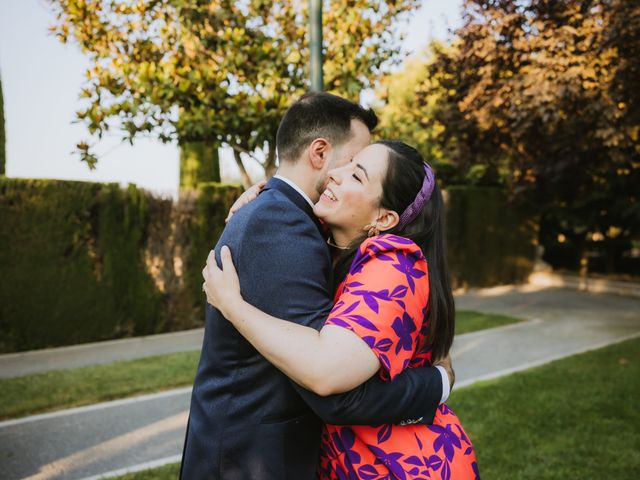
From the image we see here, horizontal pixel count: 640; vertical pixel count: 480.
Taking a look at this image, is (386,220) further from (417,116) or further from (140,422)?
(417,116)

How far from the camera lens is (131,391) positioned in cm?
666

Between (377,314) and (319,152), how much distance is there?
0.85m

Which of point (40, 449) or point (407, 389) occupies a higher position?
point (407, 389)

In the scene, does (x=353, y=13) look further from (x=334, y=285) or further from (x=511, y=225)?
(x=511, y=225)

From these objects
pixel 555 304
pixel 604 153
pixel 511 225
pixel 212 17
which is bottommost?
pixel 555 304

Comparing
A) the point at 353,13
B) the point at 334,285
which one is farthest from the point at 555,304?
the point at 334,285

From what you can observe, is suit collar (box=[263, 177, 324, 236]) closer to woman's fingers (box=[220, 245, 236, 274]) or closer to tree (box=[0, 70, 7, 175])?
woman's fingers (box=[220, 245, 236, 274])

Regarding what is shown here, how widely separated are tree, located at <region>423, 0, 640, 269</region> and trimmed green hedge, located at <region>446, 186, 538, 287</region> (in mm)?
2375

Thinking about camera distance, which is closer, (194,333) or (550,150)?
(194,333)

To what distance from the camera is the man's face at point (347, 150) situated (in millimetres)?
2240

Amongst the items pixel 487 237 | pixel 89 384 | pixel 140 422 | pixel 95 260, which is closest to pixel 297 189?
pixel 140 422

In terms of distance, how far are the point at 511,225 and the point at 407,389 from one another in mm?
17073

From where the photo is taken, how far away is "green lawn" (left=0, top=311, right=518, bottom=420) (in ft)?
20.4

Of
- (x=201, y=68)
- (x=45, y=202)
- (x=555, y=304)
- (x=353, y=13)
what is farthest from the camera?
(x=555, y=304)
